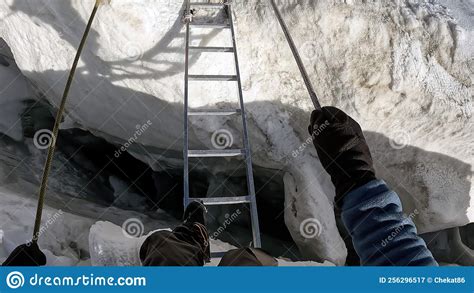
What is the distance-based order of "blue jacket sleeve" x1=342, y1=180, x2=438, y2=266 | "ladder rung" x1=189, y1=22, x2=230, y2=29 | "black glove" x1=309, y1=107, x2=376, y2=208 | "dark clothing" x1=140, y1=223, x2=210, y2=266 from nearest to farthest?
"blue jacket sleeve" x1=342, y1=180, x2=438, y2=266, "black glove" x1=309, y1=107, x2=376, y2=208, "dark clothing" x1=140, y1=223, x2=210, y2=266, "ladder rung" x1=189, y1=22, x2=230, y2=29

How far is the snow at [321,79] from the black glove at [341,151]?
1.41 meters

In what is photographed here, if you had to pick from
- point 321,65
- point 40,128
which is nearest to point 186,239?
point 321,65

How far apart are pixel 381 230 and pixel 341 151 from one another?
0.31m

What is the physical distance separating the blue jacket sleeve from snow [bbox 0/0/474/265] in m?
1.67

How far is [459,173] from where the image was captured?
118 inches

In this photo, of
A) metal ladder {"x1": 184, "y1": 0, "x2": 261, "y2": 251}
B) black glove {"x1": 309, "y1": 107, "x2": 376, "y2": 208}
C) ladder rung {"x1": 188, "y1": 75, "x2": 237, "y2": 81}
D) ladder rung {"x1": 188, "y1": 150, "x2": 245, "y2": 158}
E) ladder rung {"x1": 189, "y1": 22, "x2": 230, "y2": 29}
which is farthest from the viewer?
ladder rung {"x1": 189, "y1": 22, "x2": 230, "y2": 29}

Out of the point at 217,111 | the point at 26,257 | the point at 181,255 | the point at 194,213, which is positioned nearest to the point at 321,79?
the point at 217,111

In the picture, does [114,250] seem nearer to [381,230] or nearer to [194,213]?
[194,213]

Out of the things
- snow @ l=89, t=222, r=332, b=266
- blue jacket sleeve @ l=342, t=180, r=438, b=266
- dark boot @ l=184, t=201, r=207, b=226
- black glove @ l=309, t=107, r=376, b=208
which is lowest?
snow @ l=89, t=222, r=332, b=266

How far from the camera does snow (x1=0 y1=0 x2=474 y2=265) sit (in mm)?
2758

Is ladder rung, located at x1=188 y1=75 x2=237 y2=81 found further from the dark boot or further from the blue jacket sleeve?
the blue jacket sleeve

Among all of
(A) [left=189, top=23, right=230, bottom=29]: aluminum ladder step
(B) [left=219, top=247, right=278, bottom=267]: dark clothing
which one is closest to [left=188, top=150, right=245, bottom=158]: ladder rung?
(A) [left=189, top=23, right=230, bottom=29]: aluminum ladder step

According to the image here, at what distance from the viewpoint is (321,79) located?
9.72 ft

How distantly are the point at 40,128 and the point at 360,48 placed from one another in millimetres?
3197
